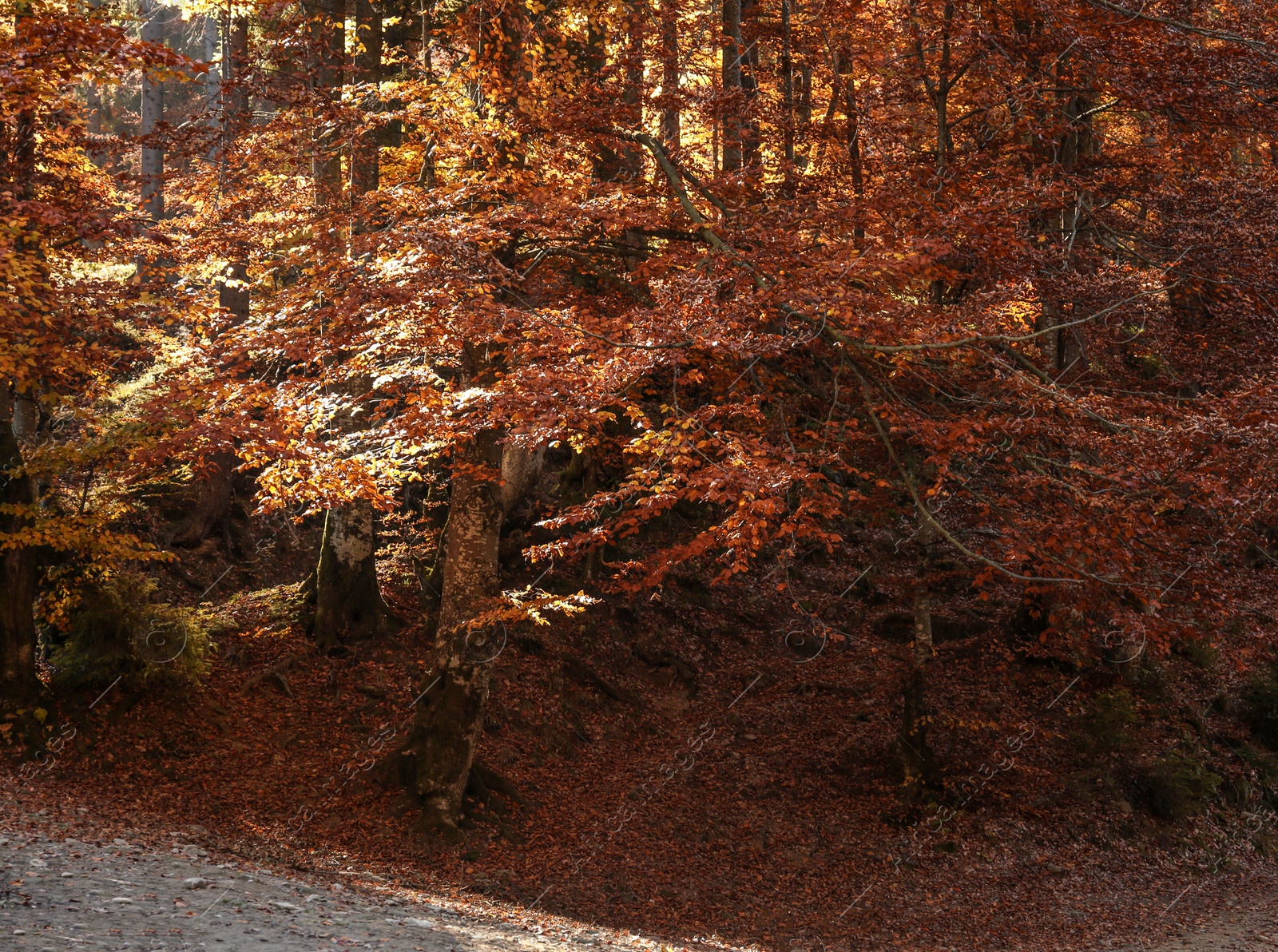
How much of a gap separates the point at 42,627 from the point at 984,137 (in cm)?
1456

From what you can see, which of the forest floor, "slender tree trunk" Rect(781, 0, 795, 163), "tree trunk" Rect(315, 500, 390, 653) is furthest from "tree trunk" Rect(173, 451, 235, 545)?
"slender tree trunk" Rect(781, 0, 795, 163)

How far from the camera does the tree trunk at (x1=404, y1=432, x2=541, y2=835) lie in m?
11.2

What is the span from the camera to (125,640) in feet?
35.8

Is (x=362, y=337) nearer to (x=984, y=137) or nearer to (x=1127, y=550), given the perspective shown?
(x=1127, y=550)

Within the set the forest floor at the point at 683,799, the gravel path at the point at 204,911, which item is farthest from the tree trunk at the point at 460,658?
the gravel path at the point at 204,911

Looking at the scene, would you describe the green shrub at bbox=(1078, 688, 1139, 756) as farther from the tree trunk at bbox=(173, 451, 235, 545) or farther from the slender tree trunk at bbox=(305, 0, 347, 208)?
the tree trunk at bbox=(173, 451, 235, 545)

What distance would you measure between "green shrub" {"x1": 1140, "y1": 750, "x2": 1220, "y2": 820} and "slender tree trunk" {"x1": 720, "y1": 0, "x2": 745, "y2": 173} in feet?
35.4

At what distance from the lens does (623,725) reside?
1489 cm

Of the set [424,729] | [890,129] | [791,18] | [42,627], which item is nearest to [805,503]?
[424,729]

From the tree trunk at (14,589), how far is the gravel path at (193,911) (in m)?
2.99

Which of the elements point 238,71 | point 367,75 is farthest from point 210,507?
point 367,75

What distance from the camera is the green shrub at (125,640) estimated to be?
10703mm

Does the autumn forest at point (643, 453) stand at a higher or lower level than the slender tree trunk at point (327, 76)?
lower

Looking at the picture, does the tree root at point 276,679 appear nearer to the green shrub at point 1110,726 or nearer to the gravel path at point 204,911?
the gravel path at point 204,911
